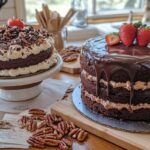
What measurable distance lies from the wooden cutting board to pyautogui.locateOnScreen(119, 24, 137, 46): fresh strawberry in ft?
1.02

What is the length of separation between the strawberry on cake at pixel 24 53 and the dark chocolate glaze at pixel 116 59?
18cm

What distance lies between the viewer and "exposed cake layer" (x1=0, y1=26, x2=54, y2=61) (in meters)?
1.10

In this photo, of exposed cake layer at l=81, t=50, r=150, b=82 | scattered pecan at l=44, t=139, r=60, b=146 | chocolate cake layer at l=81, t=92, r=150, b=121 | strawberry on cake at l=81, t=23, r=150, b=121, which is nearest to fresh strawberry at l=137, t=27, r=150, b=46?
strawberry on cake at l=81, t=23, r=150, b=121

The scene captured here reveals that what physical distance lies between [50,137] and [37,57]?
34cm

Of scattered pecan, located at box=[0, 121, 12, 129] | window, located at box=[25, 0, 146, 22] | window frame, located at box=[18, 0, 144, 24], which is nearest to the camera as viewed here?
scattered pecan, located at box=[0, 121, 12, 129]

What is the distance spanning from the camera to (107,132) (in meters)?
0.96

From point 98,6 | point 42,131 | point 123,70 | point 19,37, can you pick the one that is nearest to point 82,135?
point 42,131

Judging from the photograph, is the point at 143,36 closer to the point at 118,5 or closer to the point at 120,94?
the point at 120,94

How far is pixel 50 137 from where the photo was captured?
96 cm

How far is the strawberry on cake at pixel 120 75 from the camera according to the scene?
0.96 m

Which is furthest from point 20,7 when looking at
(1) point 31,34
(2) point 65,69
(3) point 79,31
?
(1) point 31,34

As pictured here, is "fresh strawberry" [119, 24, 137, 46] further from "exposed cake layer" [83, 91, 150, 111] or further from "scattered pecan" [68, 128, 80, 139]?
"scattered pecan" [68, 128, 80, 139]

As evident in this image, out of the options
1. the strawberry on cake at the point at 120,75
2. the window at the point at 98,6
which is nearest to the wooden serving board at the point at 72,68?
the strawberry on cake at the point at 120,75

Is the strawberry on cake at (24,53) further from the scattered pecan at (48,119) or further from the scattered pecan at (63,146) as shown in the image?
the scattered pecan at (63,146)
